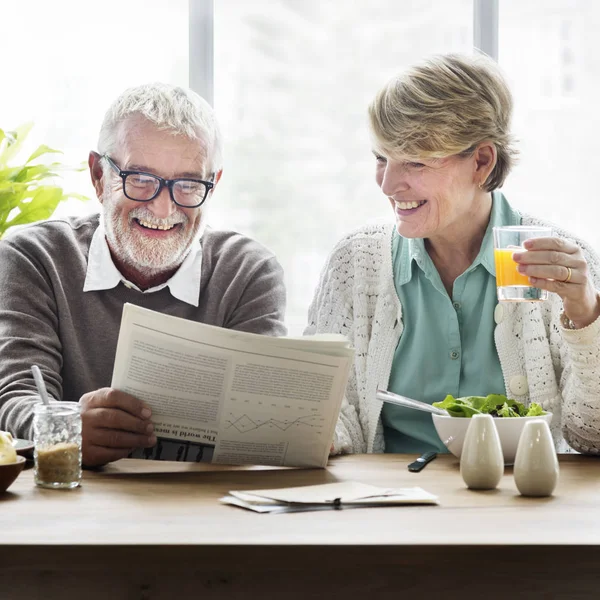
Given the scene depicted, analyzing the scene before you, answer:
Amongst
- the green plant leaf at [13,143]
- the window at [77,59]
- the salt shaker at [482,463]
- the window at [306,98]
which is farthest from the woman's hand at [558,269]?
the window at [77,59]

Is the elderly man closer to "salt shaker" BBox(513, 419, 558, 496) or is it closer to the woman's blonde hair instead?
the woman's blonde hair

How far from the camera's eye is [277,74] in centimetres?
325

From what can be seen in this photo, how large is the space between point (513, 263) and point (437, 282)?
0.47 m

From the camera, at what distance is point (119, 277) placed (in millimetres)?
2127

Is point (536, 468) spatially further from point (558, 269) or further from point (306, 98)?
point (306, 98)

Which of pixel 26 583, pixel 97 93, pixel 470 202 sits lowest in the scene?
pixel 26 583

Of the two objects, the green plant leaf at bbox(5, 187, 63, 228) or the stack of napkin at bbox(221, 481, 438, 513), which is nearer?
the stack of napkin at bbox(221, 481, 438, 513)

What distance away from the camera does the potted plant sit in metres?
2.71

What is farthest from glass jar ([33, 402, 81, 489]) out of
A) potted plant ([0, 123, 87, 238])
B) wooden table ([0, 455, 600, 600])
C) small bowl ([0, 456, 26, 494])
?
potted plant ([0, 123, 87, 238])

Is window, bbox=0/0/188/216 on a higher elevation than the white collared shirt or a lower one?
higher

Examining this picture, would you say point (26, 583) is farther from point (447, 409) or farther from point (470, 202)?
point (470, 202)

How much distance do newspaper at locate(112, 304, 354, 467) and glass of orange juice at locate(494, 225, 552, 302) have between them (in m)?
0.37

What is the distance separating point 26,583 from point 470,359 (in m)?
1.26

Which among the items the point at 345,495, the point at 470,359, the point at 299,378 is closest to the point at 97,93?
the point at 470,359
